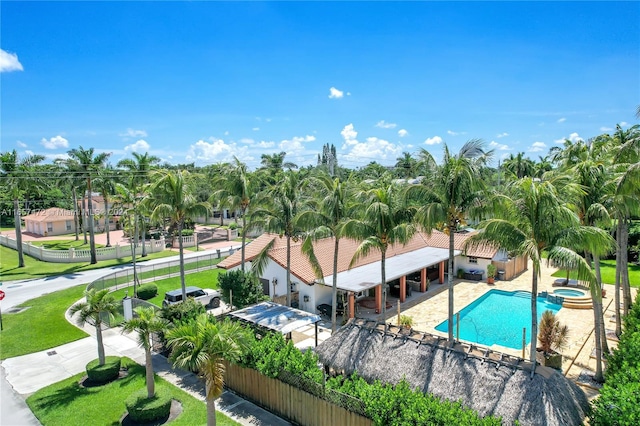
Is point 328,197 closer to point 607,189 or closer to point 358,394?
point 358,394

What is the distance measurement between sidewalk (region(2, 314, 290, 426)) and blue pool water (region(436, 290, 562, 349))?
13024 mm

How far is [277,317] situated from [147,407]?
24.1 feet

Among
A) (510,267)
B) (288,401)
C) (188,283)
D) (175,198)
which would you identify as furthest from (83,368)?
(510,267)

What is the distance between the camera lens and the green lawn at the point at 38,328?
70.5ft

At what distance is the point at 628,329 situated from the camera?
15234 mm

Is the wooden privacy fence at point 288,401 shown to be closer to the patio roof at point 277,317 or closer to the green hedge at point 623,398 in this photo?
the patio roof at point 277,317

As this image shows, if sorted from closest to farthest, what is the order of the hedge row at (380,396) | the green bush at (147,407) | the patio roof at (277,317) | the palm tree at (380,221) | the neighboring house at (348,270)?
the hedge row at (380,396) → the green bush at (147,407) → the palm tree at (380,221) → the patio roof at (277,317) → the neighboring house at (348,270)

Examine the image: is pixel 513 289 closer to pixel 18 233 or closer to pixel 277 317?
pixel 277 317

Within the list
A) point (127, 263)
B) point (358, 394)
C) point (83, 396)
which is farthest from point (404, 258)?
point (127, 263)

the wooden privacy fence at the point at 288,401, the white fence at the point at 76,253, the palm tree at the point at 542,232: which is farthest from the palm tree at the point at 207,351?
the white fence at the point at 76,253

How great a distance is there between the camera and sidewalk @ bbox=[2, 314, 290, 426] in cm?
1494

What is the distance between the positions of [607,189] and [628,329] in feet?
18.1

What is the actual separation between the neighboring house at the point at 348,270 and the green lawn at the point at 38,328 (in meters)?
10.8

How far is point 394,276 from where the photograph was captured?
26.5m
